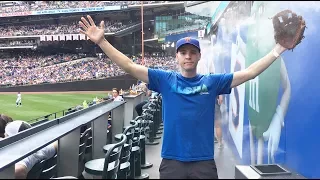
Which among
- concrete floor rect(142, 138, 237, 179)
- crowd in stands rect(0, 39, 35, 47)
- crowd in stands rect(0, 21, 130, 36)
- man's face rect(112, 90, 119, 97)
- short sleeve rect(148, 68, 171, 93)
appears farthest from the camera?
man's face rect(112, 90, 119, 97)

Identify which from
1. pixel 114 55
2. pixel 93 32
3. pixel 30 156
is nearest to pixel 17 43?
pixel 30 156

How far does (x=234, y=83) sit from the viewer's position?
2037mm

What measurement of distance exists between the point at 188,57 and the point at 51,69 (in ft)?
7.62

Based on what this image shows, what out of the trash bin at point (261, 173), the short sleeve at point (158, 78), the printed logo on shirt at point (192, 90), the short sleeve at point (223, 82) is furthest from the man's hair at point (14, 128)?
the trash bin at point (261, 173)

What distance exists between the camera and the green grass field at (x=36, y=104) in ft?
9.91

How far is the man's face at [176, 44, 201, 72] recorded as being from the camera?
6.40ft

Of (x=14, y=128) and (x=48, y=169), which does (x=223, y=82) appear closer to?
(x=48, y=169)

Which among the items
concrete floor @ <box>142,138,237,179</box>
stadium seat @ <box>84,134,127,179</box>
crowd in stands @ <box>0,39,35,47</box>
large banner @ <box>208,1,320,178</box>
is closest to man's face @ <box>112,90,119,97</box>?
concrete floor @ <box>142,138,237,179</box>

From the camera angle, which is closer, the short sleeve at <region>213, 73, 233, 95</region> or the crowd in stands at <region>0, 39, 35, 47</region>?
the short sleeve at <region>213, 73, 233, 95</region>

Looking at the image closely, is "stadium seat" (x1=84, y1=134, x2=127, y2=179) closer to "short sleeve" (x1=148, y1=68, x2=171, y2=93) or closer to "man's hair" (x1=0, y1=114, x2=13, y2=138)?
"short sleeve" (x1=148, y1=68, x2=171, y2=93)

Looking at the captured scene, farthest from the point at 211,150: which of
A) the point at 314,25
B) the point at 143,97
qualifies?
the point at 143,97

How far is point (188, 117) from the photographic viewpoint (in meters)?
1.88

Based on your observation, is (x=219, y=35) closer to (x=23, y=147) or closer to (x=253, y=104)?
(x=253, y=104)

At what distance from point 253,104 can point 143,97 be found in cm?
840
